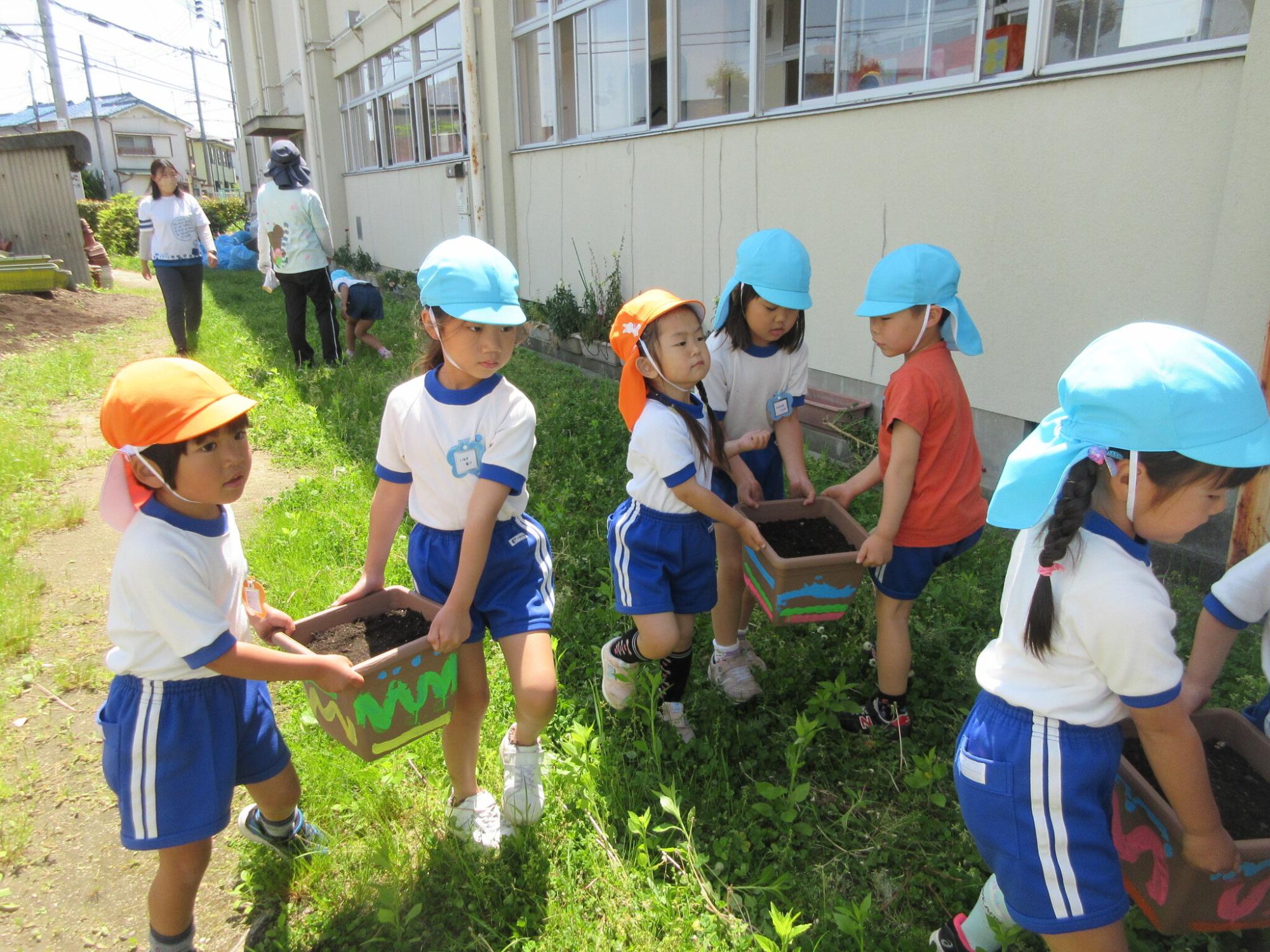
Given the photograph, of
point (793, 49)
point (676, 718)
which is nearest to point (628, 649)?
point (676, 718)

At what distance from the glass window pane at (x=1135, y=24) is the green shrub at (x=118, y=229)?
2307cm

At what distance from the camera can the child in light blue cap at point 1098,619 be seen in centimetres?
141

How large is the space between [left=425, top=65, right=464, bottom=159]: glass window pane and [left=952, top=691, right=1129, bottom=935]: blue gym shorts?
10834 mm

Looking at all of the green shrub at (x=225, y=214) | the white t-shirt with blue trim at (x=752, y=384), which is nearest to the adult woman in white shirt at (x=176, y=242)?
the white t-shirt with blue trim at (x=752, y=384)

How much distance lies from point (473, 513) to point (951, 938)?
59.1 inches

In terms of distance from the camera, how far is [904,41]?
4539 millimetres

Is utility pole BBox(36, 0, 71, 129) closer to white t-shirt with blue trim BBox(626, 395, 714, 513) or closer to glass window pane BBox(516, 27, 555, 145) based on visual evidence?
glass window pane BBox(516, 27, 555, 145)

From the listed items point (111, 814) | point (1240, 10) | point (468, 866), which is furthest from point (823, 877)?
point (1240, 10)

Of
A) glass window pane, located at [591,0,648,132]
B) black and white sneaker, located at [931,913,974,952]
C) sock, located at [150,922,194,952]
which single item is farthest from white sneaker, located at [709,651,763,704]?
glass window pane, located at [591,0,648,132]

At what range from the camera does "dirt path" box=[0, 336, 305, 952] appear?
88.4 inches

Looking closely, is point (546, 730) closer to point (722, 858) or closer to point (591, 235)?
point (722, 858)

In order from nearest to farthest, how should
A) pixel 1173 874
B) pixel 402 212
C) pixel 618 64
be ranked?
pixel 1173 874, pixel 618 64, pixel 402 212

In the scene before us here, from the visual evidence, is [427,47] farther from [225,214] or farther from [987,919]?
[225,214]

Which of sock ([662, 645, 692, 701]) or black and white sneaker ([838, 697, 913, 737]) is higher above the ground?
sock ([662, 645, 692, 701])
